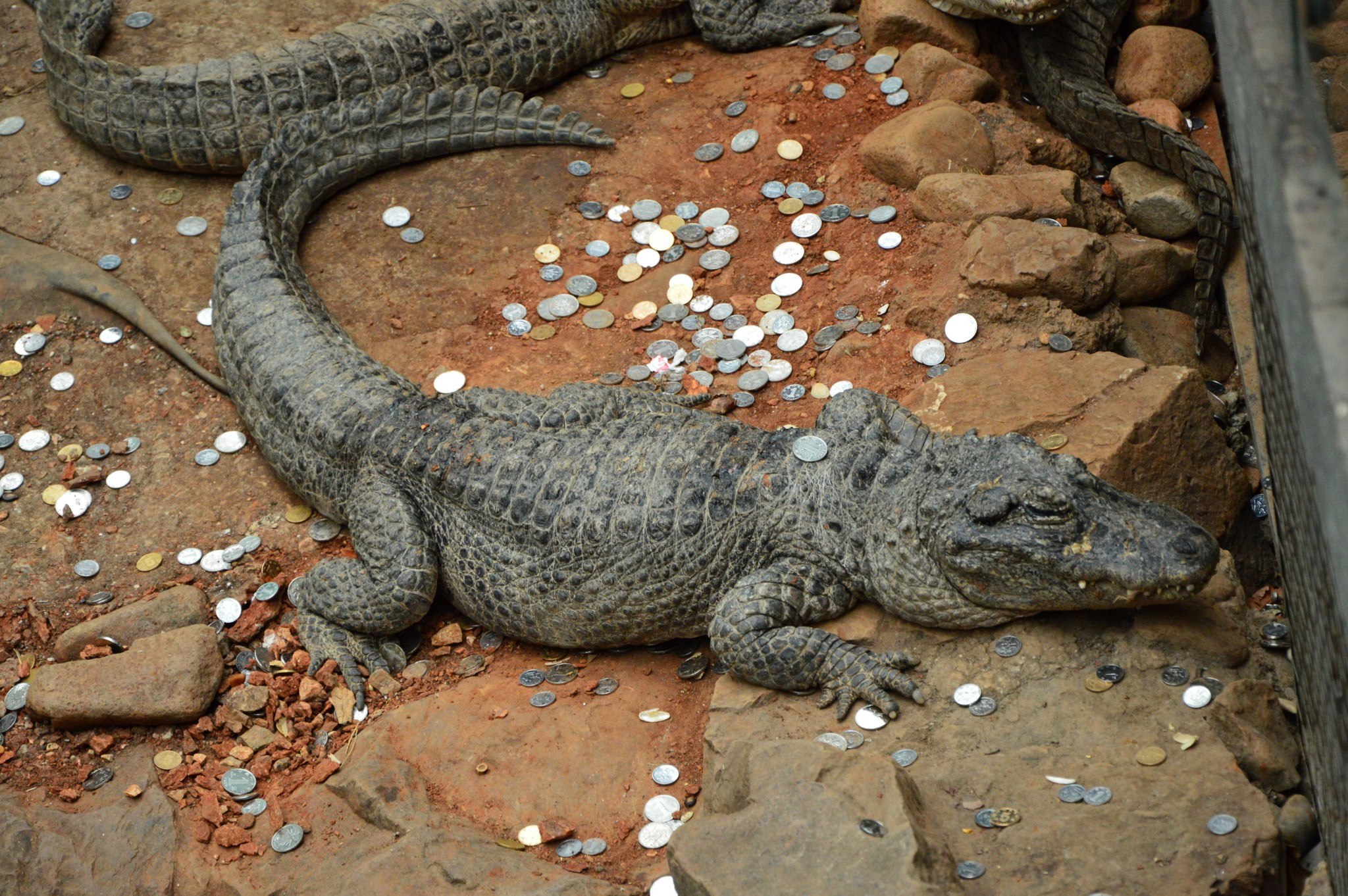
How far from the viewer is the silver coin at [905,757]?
3264 millimetres

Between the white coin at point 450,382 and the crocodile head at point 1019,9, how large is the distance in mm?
3077

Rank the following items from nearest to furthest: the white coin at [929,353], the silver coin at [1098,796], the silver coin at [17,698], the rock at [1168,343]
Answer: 1. the silver coin at [1098,796]
2. the silver coin at [17,698]
3. the white coin at [929,353]
4. the rock at [1168,343]

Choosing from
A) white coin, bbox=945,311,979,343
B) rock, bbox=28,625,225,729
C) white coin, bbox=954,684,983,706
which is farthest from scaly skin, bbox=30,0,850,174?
white coin, bbox=954,684,983,706

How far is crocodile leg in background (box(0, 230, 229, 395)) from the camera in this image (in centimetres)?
534

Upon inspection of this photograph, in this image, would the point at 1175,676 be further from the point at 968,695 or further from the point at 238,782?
the point at 238,782

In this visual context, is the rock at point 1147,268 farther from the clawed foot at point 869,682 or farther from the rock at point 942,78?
the clawed foot at point 869,682

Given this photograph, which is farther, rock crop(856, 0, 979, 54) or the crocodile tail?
rock crop(856, 0, 979, 54)

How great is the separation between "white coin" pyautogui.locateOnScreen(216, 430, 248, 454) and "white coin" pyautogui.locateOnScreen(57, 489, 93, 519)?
21.2 inches

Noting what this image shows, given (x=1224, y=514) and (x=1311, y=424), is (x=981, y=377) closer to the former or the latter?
(x=1224, y=514)

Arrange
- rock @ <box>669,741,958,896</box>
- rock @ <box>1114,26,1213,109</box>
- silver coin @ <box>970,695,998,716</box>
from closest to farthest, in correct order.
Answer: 1. rock @ <box>669,741,958,896</box>
2. silver coin @ <box>970,695,998,716</box>
3. rock @ <box>1114,26,1213,109</box>

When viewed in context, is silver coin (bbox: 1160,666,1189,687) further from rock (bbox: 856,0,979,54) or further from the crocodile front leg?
rock (bbox: 856,0,979,54)

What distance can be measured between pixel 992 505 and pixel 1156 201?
271 centimetres

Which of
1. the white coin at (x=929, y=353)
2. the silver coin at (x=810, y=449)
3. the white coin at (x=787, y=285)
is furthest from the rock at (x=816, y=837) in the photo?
the white coin at (x=787, y=285)

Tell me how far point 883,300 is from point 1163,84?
218 cm
